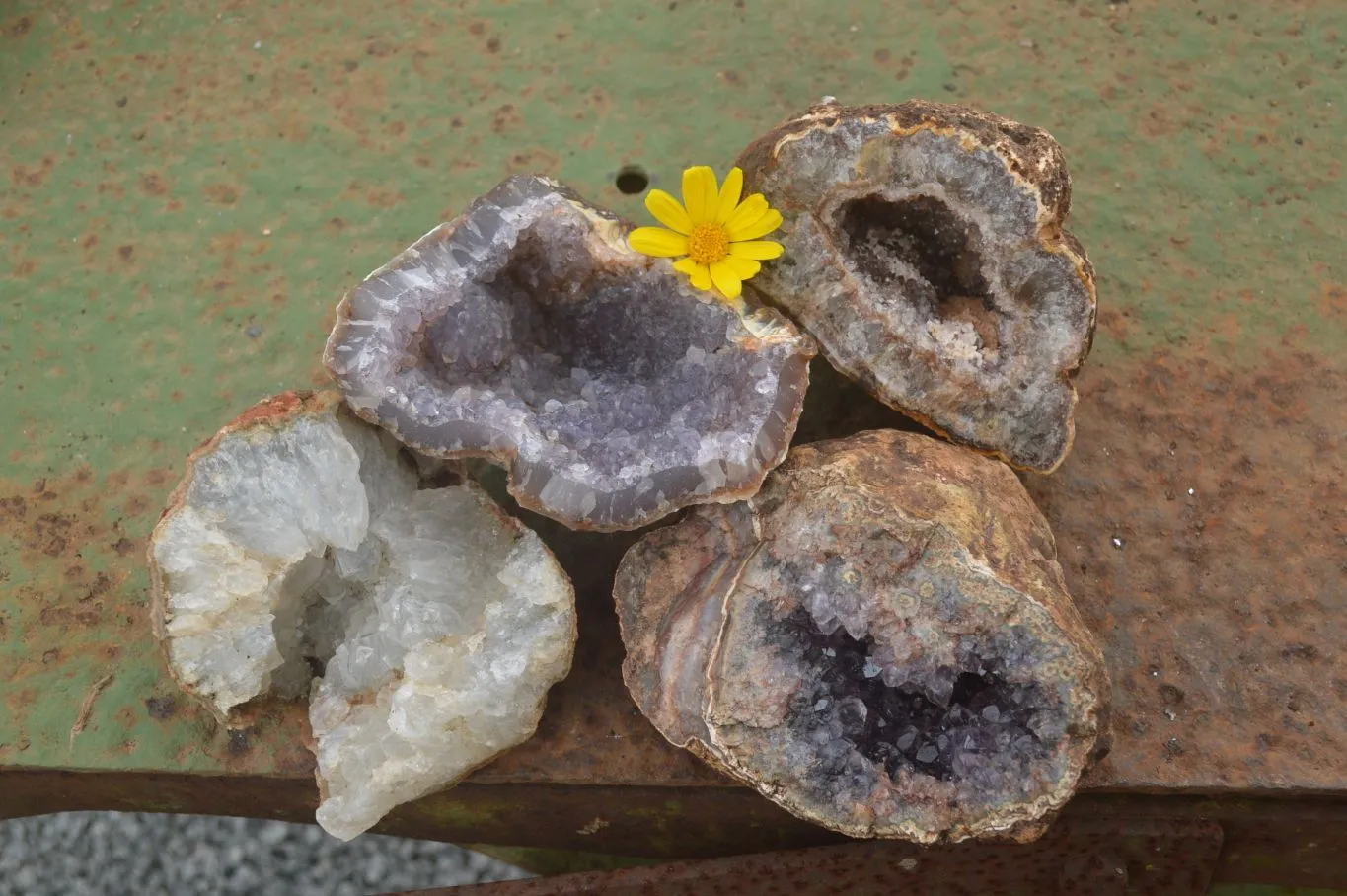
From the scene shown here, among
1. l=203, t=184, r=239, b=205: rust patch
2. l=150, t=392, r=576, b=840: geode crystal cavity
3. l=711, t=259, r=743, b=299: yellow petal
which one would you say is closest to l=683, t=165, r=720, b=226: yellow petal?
l=711, t=259, r=743, b=299: yellow petal

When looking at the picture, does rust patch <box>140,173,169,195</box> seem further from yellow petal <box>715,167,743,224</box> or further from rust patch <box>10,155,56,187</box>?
yellow petal <box>715,167,743,224</box>

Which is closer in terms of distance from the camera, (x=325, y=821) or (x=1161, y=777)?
(x=325, y=821)

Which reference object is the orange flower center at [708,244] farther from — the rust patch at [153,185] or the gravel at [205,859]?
the gravel at [205,859]

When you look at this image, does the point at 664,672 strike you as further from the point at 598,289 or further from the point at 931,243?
the point at 931,243

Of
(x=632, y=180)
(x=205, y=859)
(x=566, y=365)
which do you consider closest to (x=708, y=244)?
(x=566, y=365)

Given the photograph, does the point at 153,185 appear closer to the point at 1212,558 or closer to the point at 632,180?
the point at 632,180

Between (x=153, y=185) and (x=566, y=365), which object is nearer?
(x=566, y=365)

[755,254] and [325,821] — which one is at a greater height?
[755,254]

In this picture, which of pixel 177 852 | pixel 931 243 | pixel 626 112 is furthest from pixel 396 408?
pixel 177 852
